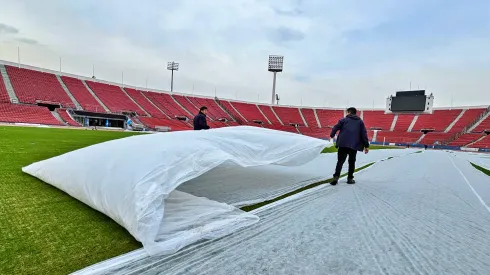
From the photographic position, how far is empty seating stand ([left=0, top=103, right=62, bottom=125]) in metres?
23.5

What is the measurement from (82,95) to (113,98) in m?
3.72

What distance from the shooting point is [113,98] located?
35469 millimetres

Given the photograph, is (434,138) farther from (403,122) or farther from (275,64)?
(275,64)

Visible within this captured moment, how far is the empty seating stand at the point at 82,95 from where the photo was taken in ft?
103

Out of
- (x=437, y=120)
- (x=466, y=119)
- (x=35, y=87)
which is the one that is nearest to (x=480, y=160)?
(x=437, y=120)

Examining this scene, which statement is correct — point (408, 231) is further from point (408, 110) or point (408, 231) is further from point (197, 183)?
point (408, 110)

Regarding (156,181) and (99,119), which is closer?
(156,181)

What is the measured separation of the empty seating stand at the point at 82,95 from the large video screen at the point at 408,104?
4056cm

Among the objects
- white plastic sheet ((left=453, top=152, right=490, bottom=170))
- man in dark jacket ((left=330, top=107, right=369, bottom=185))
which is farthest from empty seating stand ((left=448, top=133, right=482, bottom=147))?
man in dark jacket ((left=330, top=107, right=369, bottom=185))

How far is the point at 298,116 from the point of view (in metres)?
49.0

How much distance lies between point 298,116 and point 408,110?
57.9 ft

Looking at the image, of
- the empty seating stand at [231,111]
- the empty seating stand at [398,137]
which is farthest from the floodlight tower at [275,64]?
the empty seating stand at [398,137]

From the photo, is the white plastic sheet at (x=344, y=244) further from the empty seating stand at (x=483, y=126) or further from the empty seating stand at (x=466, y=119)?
the empty seating stand at (x=466, y=119)

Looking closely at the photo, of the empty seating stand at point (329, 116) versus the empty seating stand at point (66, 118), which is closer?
the empty seating stand at point (66, 118)
